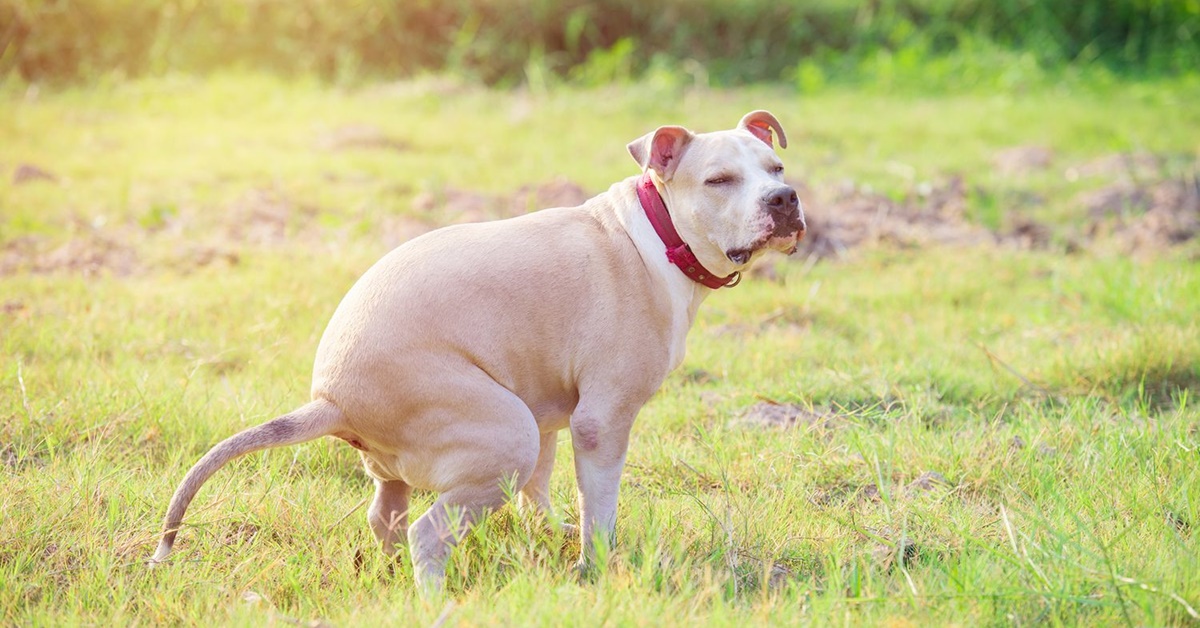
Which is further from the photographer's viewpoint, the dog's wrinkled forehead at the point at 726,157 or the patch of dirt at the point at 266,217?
the patch of dirt at the point at 266,217

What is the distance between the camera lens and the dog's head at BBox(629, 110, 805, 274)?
3672mm

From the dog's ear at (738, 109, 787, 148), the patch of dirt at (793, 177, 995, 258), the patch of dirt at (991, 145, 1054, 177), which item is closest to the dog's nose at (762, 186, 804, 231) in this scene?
the dog's ear at (738, 109, 787, 148)

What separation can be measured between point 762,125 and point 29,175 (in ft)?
21.2

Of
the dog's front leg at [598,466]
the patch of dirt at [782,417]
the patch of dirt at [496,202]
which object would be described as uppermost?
the dog's front leg at [598,466]

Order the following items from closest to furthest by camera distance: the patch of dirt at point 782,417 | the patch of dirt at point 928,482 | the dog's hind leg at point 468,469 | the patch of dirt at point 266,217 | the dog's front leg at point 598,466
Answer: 1. the dog's hind leg at point 468,469
2. the dog's front leg at point 598,466
3. the patch of dirt at point 928,482
4. the patch of dirt at point 782,417
5. the patch of dirt at point 266,217

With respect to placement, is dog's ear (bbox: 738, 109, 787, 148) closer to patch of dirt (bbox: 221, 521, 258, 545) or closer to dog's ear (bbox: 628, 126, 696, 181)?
dog's ear (bbox: 628, 126, 696, 181)

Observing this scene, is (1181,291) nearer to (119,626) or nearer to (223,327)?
(223,327)

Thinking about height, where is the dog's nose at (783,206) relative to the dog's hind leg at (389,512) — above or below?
above

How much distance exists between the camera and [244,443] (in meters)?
3.30

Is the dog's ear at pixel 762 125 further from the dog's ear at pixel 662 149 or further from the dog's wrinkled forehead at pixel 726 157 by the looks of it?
the dog's ear at pixel 662 149

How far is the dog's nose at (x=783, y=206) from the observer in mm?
3654

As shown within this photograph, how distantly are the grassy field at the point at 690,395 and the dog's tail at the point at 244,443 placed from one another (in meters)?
0.19

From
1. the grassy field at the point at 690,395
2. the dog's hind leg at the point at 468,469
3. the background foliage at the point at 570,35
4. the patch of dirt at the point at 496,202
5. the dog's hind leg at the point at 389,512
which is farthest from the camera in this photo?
the background foliage at the point at 570,35

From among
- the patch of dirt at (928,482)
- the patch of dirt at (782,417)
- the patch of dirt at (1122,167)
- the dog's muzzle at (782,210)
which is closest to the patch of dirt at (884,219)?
the patch of dirt at (1122,167)
